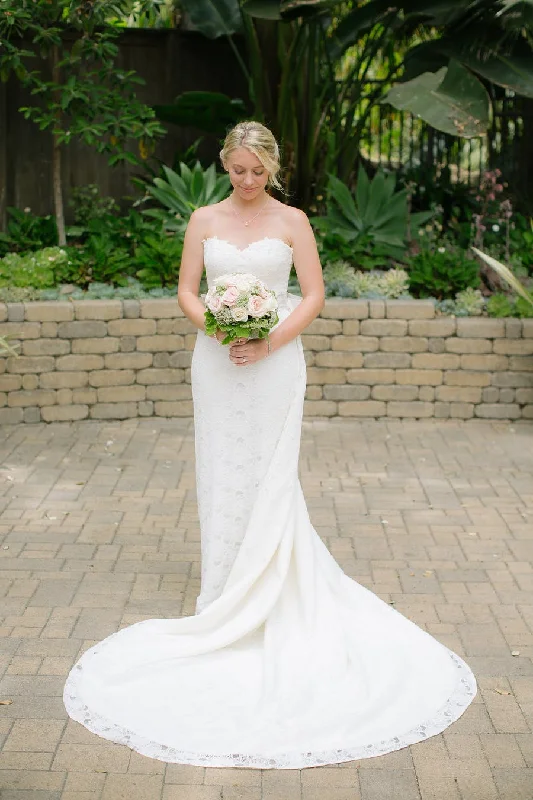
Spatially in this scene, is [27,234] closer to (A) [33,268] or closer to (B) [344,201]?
(A) [33,268]

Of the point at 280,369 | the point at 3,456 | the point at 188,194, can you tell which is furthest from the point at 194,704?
the point at 188,194

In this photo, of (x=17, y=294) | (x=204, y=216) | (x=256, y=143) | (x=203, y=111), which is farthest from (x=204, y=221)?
(x=203, y=111)

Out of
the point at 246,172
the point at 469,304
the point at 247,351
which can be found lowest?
the point at 469,304

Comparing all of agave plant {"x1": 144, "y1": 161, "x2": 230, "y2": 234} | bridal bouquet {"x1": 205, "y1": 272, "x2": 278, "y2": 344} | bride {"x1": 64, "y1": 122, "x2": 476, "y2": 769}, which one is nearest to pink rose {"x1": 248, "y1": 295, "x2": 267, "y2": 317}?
bridal bouquet {"x1": 205, "y1": 272, "x2": 278, "y2": 344}

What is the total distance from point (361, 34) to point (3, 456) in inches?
219

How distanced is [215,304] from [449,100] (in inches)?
216

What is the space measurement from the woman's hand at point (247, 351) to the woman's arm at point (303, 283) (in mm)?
69

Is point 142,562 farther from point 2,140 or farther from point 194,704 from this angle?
point 2,140

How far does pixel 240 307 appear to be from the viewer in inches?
175

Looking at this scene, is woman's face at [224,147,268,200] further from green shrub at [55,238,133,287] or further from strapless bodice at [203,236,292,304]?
green shrub at [55,238,133,287]

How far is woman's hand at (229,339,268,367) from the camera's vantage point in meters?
4.64

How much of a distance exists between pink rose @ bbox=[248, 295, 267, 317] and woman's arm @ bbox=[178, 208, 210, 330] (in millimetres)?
371

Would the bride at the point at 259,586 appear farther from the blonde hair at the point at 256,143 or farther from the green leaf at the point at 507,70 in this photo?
the green leaf at the point at 507,70

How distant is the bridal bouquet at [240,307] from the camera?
4445mm
